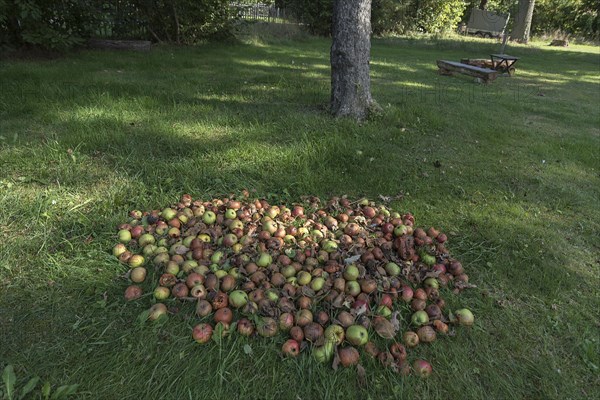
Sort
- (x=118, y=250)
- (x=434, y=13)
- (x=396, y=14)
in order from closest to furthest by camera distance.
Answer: (x=118, y=250) < (x=396, y=14) < (x=434, y=13)

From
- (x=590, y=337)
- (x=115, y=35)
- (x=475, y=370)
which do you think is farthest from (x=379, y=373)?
(x=115, y=35)

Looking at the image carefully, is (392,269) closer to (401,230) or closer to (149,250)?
(401,230)

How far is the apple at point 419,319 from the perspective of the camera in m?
2.37

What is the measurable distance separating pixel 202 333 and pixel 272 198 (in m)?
1.69

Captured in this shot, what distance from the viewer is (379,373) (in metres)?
2.12

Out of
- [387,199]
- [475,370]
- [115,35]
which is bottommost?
[475,370]

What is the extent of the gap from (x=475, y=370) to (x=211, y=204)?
2241mm

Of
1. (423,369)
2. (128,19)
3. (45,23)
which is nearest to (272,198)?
(423,369)

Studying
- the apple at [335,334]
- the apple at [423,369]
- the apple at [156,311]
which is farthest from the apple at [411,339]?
the apple at [156,311]

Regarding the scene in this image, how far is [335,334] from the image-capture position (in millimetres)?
2186

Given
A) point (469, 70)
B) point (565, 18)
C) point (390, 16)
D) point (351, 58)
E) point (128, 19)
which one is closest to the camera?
point (351, 58)

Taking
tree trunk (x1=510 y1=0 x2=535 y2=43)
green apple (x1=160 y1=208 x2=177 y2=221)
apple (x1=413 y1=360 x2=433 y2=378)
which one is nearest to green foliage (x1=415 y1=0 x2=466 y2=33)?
tree trunk (x1=510 y1=0 x2=535 y2=43)

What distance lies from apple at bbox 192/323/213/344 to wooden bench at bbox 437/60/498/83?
9.87 meters

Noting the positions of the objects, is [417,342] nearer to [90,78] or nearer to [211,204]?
[211,204]
